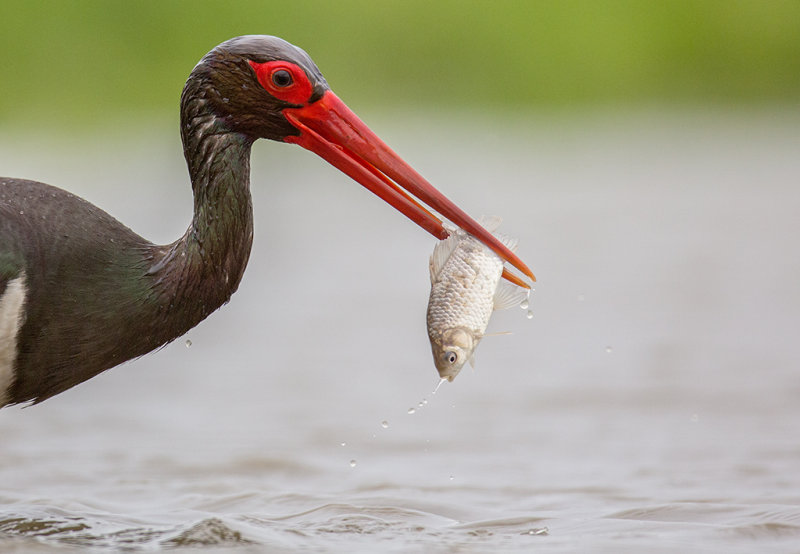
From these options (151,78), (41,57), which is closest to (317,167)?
(151,78)

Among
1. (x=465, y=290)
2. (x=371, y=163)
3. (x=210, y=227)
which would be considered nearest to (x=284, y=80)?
(x=371, y=163)

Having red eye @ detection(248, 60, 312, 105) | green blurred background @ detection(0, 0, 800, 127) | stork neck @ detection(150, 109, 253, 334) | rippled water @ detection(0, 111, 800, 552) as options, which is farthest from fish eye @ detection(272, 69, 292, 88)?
green blurred background @ detection(0, 0, 800, 127)

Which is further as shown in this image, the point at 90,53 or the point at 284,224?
the point at 90,53

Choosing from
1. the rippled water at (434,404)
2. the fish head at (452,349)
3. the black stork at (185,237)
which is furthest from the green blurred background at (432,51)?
the fish head at (452,349)

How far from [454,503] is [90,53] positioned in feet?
30.4

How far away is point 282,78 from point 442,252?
722mm

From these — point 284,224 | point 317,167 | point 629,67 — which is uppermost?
point 629,67

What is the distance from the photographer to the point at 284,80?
4.63m

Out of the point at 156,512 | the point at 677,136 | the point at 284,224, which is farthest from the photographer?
the point at 677,136

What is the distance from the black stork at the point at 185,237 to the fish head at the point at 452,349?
28 centimetres

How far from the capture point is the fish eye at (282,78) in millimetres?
4613

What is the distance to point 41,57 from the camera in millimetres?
13602

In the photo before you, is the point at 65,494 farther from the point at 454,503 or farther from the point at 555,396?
the point at 555,396

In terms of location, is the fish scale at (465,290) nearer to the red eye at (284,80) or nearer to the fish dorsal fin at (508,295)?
the fish dorsal fin at (508,295)
